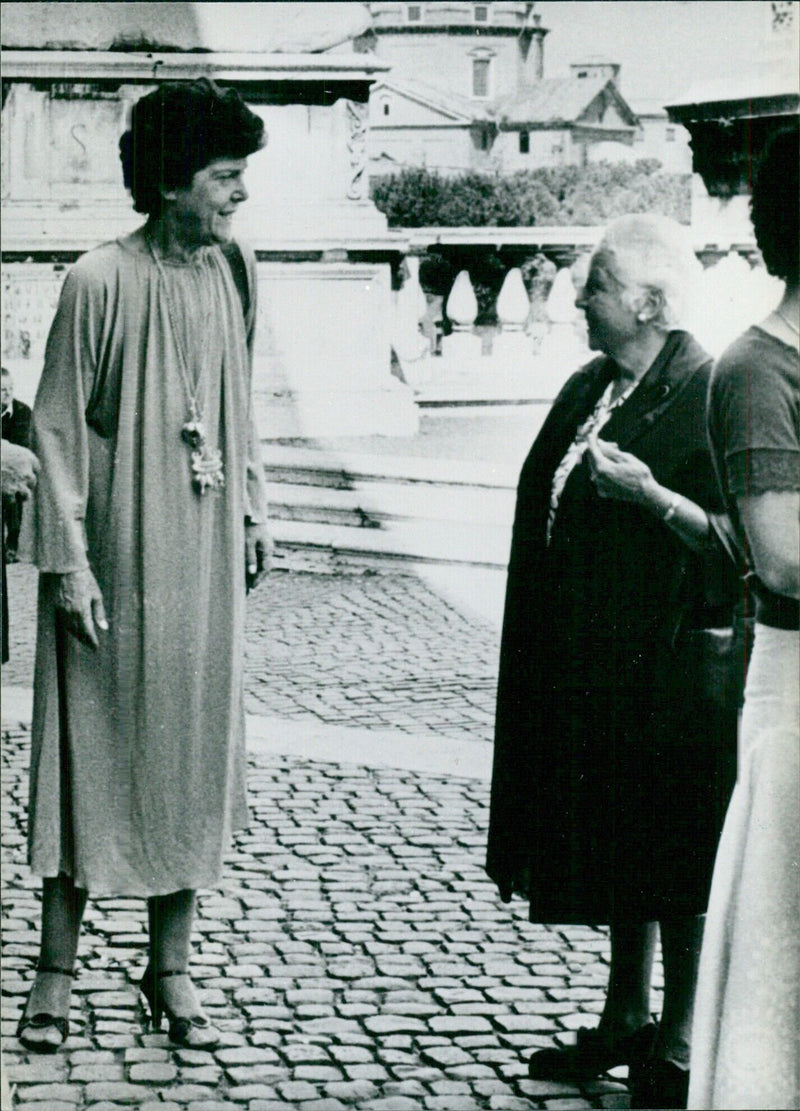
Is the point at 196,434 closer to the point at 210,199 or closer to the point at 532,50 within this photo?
the point at 210,199

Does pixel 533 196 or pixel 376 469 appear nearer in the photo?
pixel 533 196

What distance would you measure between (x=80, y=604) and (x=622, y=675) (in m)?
1.06

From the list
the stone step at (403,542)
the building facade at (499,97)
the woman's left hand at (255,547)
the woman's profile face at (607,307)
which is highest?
the building facade at (499,97)

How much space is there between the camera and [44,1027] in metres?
4.40

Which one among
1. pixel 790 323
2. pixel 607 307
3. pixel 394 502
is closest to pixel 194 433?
pixel 607 307

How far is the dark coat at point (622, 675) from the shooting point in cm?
411

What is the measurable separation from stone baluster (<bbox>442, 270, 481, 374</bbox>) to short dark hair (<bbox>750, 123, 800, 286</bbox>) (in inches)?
122

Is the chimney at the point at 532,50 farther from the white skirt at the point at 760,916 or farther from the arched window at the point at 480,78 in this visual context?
the white skirt at the point at 760,916

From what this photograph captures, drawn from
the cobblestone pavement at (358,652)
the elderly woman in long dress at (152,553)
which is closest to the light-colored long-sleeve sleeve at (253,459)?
the elderly woman in long dress at (152,553)

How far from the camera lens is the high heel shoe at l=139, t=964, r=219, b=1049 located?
174 inches

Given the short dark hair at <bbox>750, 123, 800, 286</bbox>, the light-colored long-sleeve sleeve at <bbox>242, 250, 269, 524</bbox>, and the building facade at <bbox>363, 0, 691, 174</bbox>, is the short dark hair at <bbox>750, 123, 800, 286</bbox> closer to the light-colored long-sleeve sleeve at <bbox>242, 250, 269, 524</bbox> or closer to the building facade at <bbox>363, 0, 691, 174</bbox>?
→ the building facade at <bbox>363, 0, 691, 174</bbox>

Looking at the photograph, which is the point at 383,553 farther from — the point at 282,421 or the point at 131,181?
the point at 131,181

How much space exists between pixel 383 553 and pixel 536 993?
2.73 m

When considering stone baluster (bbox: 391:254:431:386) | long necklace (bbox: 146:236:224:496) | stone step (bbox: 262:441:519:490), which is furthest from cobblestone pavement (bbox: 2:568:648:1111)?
long necklace (bbox: 146:236:224:496)
